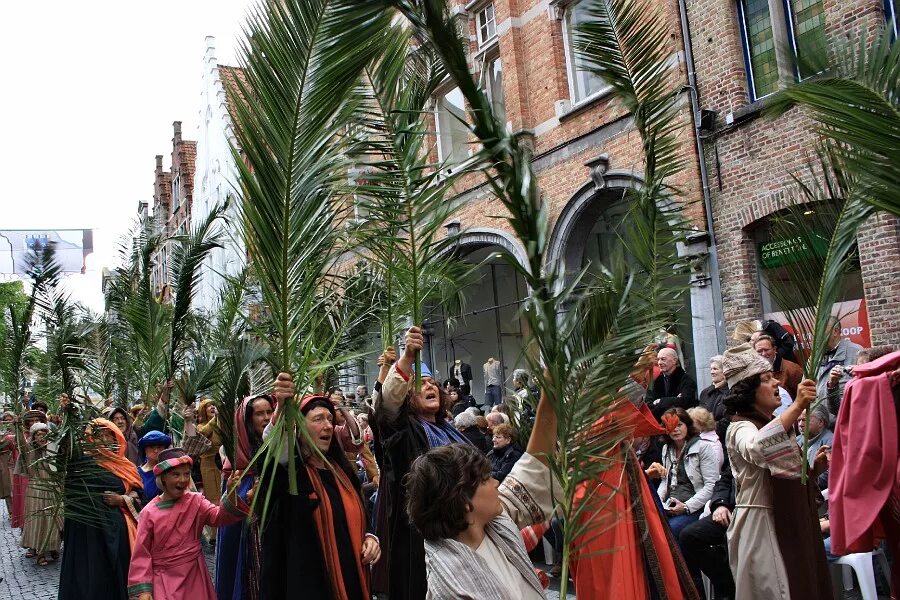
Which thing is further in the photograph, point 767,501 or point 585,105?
point 585,105

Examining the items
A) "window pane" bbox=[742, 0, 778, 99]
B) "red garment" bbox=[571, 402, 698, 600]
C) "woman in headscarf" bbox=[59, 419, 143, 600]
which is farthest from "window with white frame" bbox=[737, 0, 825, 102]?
"woman in headscarf" bbox=[59, 419, 143, 600]

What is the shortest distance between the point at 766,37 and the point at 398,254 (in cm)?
827

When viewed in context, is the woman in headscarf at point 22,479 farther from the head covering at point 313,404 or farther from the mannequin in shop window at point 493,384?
the head covering at point 313,404

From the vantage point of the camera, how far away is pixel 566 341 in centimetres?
285

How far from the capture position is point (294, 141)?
367 cm

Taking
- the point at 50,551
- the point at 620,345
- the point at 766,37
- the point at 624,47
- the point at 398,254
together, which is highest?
the point at 766,37

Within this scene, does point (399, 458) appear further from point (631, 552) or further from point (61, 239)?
point (61, 239)

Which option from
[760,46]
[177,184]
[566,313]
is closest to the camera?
[566,313]

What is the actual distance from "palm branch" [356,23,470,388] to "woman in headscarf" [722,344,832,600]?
1.72 metres

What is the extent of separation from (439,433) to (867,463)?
2291 mm

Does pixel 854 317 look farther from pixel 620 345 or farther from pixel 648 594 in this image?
pixel 620 345

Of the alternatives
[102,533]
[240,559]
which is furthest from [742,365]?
[102,533]

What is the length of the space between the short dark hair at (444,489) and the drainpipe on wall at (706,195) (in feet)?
30.4

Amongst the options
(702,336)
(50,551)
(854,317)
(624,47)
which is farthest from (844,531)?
(50,551)
